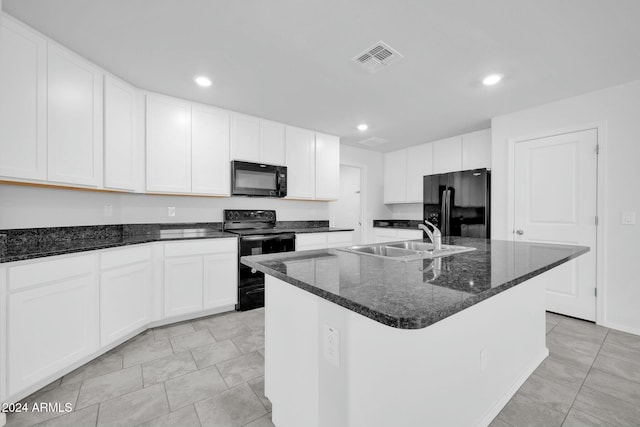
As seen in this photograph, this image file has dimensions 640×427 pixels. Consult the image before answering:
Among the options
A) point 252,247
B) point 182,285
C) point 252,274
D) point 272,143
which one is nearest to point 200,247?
point 182,285

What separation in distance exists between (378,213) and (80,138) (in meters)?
4.51

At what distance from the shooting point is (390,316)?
0.67 metres

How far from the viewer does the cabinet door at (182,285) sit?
268 cm

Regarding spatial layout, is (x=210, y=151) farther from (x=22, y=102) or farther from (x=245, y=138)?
(x=22, y=102)

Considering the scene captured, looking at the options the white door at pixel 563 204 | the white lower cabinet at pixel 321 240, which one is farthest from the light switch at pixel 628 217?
the white lower cabinet at pixel 321 240

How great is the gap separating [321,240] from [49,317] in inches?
107

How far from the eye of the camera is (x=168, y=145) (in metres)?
2.90

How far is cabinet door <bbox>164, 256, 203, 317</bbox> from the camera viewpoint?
8.80ft

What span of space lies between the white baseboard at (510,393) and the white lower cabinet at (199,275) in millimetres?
2476

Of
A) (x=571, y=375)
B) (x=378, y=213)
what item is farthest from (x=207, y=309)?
(x=378, y=213)

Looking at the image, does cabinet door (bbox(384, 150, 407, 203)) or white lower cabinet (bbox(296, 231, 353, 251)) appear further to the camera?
cabinet door (bbox(384, 150, 407, 203))

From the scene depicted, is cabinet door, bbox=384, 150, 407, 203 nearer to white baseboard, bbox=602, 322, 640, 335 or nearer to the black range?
the black range

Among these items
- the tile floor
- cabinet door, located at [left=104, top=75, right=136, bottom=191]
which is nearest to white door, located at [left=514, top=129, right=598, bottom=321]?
the tile floor

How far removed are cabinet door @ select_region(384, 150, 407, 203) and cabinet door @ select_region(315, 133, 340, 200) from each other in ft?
4.76
